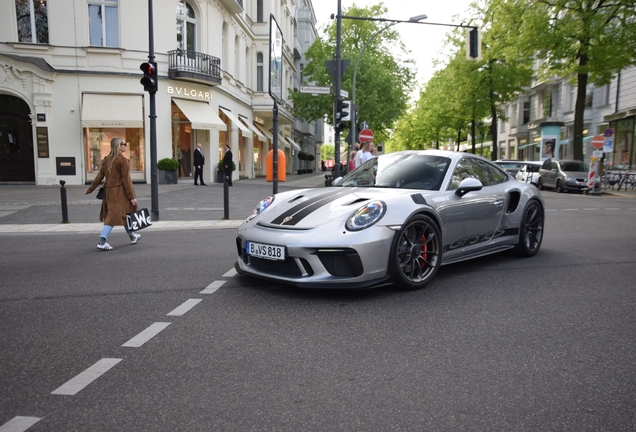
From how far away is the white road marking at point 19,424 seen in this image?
233 centimetres

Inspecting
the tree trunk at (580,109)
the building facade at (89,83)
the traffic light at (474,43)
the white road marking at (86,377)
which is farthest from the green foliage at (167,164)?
the white road marking at (86,377)

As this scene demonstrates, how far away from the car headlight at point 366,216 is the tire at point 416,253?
0.84 feet

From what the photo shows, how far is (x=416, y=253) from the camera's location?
16.2ft

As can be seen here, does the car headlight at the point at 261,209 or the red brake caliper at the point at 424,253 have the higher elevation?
the car headlight at the point at 261,209

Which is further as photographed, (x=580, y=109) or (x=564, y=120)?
(x=564, y=120)

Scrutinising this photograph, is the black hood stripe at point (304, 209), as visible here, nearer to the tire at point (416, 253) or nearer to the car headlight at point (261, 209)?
the car headlight at point (261, 209)

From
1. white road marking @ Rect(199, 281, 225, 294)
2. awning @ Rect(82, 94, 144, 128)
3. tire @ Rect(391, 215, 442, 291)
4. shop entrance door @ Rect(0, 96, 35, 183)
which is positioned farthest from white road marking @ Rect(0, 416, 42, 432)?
shop entrance door @ Rect(0, 96, 35, 183)

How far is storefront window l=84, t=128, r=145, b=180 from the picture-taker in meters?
22.0

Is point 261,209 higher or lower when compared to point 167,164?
lower

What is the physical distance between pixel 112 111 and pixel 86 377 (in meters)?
20.6

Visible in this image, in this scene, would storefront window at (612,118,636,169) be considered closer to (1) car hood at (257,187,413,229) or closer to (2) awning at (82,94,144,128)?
(2) awning at (82,94,144,128)

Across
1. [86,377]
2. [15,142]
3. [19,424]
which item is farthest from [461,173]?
[15,142]

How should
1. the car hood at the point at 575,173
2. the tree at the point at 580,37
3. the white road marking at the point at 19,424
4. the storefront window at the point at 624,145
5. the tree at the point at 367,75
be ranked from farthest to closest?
1. the tree at the point at 367,75
2. the storefront window at the point at 624,145
3. the car hood at the point at 575,173
4. the tree at the point at 580,37
5. the white road marking at the point at 19,424

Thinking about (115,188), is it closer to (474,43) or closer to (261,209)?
(261,209)
